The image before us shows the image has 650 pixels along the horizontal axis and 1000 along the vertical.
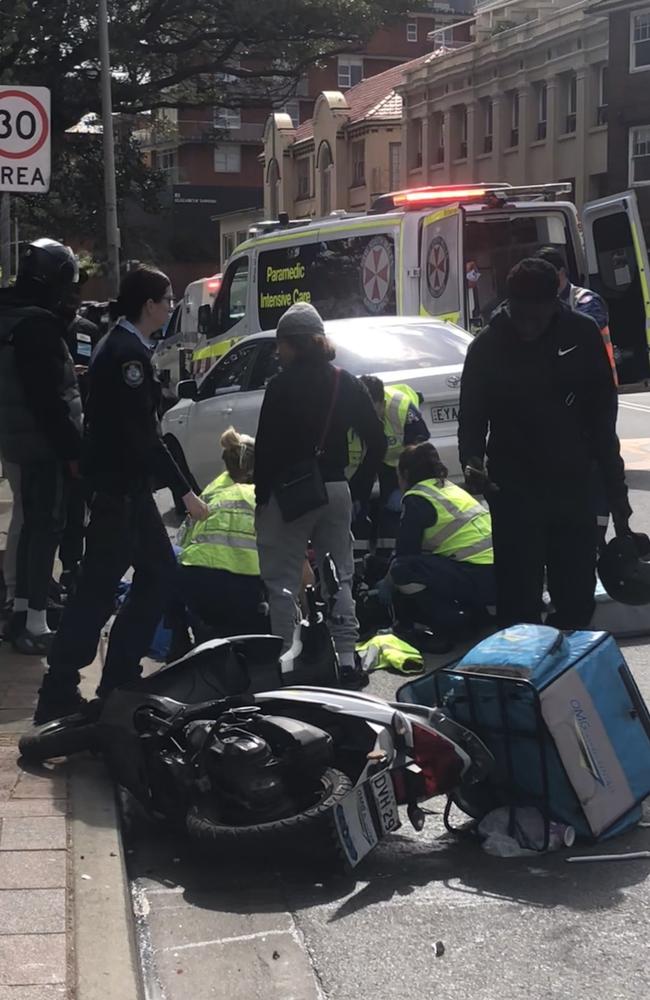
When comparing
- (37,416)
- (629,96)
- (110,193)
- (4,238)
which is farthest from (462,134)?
(37,416)

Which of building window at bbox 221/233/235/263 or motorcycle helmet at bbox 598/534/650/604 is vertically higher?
building window at bbox 221/233/235/263

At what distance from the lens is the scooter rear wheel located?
4422 millimetres

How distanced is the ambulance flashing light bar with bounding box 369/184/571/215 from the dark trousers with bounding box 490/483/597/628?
8.81m

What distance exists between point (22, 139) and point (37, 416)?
264 centimetres

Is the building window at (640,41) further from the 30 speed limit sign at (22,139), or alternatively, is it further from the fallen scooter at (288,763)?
the fallen scooter at (288,763)

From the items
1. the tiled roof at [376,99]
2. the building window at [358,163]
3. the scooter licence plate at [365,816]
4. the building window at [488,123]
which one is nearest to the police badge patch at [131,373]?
the scooter licence plate at [365,816]

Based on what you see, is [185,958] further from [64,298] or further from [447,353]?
[447,353]

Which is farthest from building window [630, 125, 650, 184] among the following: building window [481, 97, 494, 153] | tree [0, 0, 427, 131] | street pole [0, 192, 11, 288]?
street pole [0, 192, 11, 288]

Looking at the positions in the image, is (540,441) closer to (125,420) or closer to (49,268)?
(125,420)

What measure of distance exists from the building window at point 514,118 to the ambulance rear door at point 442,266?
3532 centimetres

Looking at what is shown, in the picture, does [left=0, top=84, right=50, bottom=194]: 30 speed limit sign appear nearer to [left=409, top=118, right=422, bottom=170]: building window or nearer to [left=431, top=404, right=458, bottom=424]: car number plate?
[left=431, top=404, right=458, bottom=424]: car number plate

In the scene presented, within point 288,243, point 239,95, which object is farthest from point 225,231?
point 288,243

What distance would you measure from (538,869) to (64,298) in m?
3.62

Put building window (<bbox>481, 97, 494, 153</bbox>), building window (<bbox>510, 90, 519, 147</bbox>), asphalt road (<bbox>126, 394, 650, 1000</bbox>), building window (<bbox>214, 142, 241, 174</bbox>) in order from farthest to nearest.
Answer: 1. building window (<bbox>214, 142, 241, 174</bbox>)
2. building window (<bbox>481, 97, 494, 153</bbox>)
3. building window (<bbox>510, 90, 519, 147</bbox>)
4. asphalt road (<bbox>126, 394, 650, 1000</bbox>)
